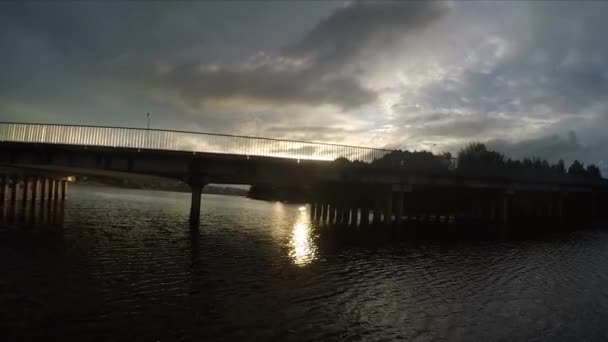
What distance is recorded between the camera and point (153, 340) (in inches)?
311

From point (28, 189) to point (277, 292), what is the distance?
174 feet

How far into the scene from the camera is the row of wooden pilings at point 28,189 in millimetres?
43125

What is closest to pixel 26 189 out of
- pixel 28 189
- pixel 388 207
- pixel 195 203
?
pixel 28 189

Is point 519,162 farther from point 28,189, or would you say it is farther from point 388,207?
point 28,189

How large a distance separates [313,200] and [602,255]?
33593 millimetres

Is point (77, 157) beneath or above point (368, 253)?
above

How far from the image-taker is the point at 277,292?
12289 mm

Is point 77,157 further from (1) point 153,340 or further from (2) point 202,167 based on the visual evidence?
(1) point 153,340

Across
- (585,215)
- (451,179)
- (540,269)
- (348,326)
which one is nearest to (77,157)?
(348,326)

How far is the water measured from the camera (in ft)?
29.4

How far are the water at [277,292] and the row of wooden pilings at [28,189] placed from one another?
91.7ft

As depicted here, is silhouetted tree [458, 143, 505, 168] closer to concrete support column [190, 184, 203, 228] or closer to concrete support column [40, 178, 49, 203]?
concrete support column [190, 184, 203, 228]

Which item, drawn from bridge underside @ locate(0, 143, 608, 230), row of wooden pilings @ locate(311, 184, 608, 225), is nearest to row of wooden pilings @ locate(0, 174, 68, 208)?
bridge underside @ locate(0, 143, 608, 230)

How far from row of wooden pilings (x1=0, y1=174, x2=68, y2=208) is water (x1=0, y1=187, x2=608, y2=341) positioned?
27.9 metres
